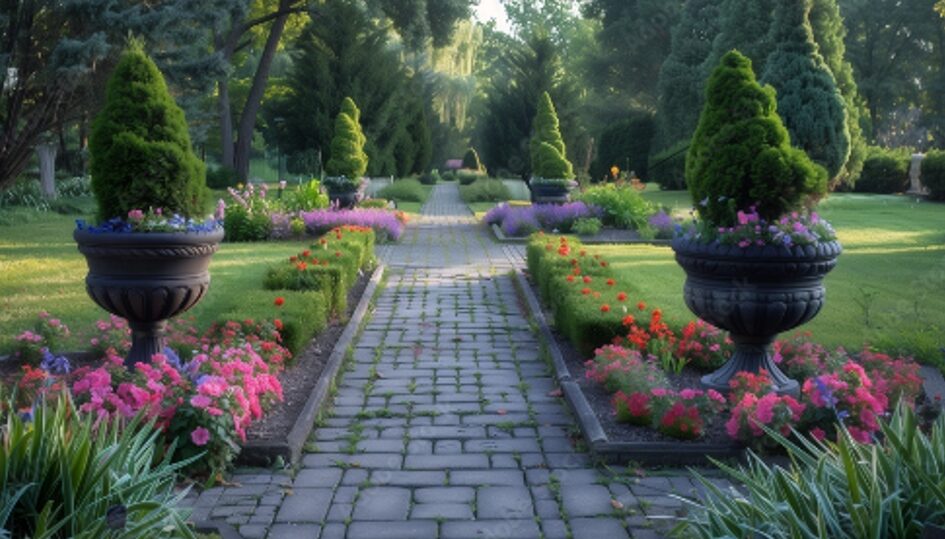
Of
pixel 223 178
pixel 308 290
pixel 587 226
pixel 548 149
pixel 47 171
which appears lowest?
pixel 587 226

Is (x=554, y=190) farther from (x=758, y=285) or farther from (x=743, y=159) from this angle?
(x=758, y=285)

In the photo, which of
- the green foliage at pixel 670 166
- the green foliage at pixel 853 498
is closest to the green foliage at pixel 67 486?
the green foliage at pixel 853 498

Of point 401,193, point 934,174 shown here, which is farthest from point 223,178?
point 934,174

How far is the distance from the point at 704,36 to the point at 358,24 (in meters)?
16.0

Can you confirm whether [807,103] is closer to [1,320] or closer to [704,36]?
[704,36]

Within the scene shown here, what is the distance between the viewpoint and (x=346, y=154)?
21156 mm

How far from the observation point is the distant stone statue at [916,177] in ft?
97.5

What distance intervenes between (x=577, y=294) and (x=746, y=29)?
27.0 meters

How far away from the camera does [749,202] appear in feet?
18.9

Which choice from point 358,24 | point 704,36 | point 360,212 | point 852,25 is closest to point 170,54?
point 360,212

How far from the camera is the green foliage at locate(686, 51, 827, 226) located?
567 cm

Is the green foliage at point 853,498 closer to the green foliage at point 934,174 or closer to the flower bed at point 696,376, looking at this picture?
the flower bed at point 696,376

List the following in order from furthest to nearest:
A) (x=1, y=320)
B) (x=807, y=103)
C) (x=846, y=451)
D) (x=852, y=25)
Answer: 1. (x=852, y=25)
2. (x=807, y=103)
3. (x=1, y=320)
4. (x=846, y=451)

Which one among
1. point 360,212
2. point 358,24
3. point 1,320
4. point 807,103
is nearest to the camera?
point 1,320
